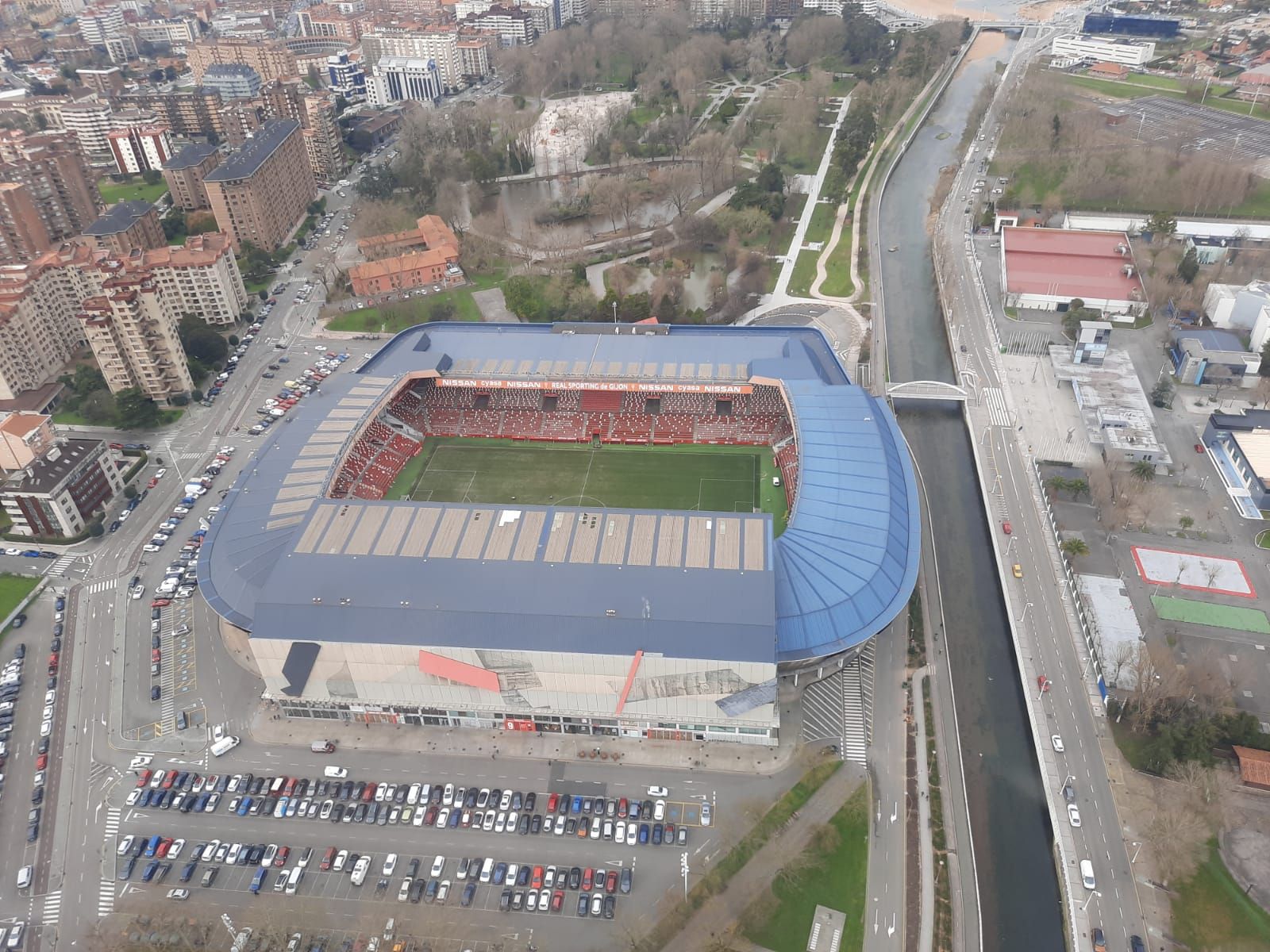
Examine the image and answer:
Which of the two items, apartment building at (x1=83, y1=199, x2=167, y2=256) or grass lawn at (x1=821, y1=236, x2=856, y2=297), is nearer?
grass lawn at (x1=821, y1=236, x2=856, y2=297)

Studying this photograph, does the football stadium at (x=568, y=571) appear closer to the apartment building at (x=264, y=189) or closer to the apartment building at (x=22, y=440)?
the apartment building at (x=22, y=440)

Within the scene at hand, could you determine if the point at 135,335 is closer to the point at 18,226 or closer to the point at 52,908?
the point at 18,226

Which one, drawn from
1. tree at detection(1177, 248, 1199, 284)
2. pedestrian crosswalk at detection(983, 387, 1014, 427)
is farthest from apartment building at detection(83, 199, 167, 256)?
tree at detection(1177, 248, 1199, 284)

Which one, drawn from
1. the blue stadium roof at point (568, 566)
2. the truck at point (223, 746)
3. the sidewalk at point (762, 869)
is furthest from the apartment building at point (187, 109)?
the sidewalk at point (762, 869)

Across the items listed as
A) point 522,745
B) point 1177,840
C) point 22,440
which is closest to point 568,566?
point 522,745

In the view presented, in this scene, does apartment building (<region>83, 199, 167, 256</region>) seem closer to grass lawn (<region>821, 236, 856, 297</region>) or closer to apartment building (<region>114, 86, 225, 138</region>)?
apartment building (<region>114, 86, 225, 138</region>)
